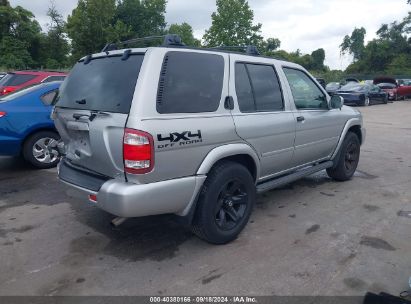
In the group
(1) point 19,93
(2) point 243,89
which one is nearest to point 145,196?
(2) point 243,89

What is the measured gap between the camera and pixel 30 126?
6227 millimetres

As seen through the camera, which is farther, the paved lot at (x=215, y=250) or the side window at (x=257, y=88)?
the side window at (x=257, y=88)

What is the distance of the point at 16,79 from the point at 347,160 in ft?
28.6

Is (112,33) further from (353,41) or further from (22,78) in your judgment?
(353,41)

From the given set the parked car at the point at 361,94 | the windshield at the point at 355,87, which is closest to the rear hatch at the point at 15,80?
the parked car at the point at 361,94

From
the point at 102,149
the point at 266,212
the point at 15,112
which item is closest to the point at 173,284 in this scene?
the point at 102,149

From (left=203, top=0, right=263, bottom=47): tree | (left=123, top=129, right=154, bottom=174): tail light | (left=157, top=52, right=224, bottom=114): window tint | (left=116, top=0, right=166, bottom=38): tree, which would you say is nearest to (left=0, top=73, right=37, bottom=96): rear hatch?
(left=157, top=52, right=224, bottom=114): window tint

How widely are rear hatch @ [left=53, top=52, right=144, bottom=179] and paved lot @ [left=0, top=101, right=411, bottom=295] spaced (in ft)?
1.93

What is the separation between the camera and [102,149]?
3236 millimetres

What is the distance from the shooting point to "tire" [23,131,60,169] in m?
6.36

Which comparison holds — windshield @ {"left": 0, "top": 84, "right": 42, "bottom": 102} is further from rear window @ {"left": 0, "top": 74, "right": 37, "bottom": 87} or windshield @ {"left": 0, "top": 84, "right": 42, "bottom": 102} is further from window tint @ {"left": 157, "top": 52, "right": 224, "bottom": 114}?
window tint @ {"left": 157, "top": 52, "right": 224, "bottom": 114}

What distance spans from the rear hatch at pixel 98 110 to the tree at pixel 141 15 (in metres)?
53.4

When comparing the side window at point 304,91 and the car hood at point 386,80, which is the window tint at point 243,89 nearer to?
the side window at point 304,91

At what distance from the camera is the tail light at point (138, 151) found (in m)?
2.99
